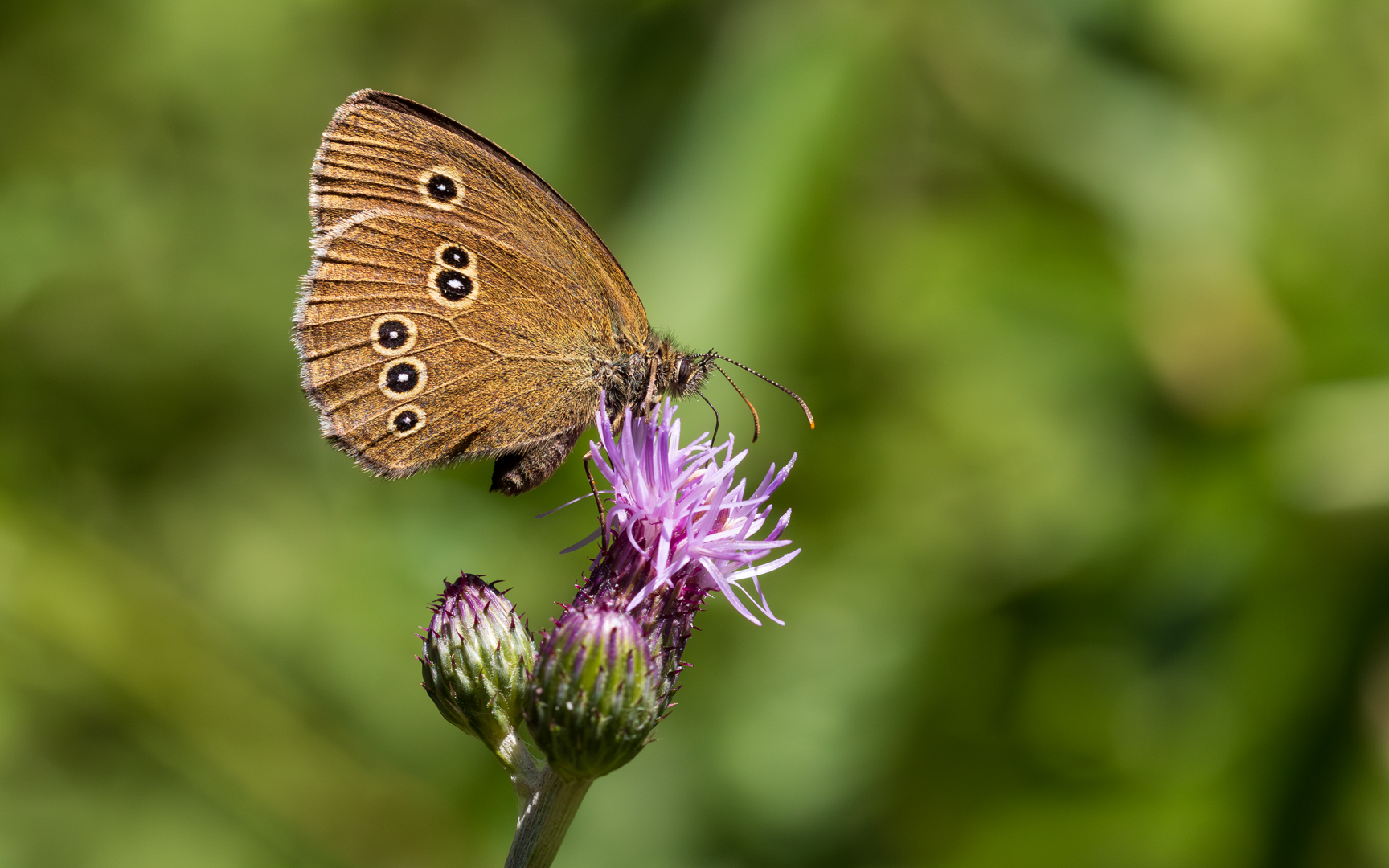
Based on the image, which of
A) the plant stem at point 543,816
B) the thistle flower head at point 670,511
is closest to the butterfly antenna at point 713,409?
the thistle flower head at point 670,511

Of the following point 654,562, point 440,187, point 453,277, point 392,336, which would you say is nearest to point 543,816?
point 654,562

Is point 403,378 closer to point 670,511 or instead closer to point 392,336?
point 392,336

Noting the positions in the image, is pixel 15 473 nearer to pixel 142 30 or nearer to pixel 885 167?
pixel 142 30

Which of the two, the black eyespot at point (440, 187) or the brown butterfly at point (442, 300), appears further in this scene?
the black eyespot at point (440, 187)

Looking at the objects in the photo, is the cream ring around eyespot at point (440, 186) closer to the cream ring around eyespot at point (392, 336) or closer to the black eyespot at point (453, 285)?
the black eyespot at point (453, 285)

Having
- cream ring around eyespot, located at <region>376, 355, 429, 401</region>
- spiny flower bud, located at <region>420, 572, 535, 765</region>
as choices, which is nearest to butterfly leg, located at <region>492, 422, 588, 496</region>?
cream ring around eyespot, located at <region>376, 355, 429, 401</region>

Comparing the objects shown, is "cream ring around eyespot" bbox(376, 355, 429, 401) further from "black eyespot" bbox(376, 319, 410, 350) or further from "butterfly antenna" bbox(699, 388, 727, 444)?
"butterfly antenna" bbox(699, 388, 727, 444)
